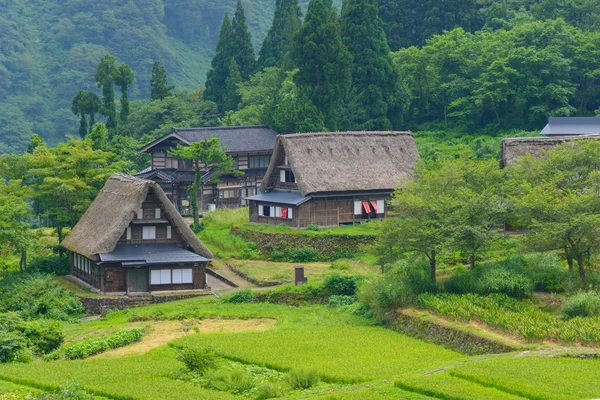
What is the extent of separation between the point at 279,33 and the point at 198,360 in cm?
5757

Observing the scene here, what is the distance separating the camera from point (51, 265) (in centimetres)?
5081

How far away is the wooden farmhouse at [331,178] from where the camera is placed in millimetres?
53219

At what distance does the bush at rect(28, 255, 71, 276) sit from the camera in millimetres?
50312

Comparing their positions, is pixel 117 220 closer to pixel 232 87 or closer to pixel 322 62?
pixel 322 62

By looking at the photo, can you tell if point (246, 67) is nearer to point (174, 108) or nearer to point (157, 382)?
point (174, 108)

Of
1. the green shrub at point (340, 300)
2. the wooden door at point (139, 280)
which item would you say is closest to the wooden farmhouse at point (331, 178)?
the wooden door at point (139, 280)

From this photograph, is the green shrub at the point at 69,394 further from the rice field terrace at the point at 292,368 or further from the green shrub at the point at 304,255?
the green shrub at the point at 304,255

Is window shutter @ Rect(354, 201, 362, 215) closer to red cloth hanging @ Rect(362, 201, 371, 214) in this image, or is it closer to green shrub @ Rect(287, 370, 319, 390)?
red cloth hanging @ Rect(362, 201, 371, 214)

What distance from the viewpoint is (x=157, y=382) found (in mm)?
29047

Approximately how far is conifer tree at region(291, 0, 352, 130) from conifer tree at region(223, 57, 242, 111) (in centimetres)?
1721

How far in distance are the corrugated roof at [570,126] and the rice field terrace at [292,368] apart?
25.3 metres

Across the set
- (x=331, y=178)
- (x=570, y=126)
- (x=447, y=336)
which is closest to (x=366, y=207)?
(x=331, y=178)

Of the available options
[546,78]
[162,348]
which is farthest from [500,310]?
[546,78]

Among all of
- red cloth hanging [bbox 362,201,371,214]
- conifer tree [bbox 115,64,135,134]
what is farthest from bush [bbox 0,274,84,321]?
conifer tree [bbox 115,64,135,134]
